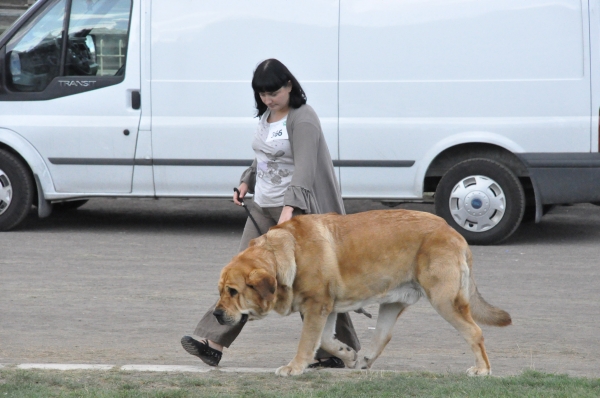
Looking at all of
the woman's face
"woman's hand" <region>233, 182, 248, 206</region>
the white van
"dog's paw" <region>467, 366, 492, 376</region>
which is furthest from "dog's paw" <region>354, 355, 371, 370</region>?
the white van

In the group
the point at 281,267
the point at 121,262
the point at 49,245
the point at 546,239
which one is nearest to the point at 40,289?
the point at 121,262

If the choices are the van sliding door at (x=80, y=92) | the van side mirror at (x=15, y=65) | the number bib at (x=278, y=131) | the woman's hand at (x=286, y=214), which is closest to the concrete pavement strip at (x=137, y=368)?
the woman's hand at (x=286, y=214)

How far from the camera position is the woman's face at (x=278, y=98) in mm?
4828

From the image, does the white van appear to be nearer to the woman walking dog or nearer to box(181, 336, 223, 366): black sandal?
the woman walking dog

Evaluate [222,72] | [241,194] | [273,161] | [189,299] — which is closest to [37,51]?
[222,72]

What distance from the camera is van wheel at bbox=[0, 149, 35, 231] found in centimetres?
937

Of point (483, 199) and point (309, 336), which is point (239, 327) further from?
point (483, 199)

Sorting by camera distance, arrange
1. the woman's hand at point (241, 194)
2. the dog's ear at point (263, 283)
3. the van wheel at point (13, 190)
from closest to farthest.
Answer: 1. the dog's ear at point (263, 283)
2. the woman's hand at point (241, 194)
3. the van wheel at point (13, 190)

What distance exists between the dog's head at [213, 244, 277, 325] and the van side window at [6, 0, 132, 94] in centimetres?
518

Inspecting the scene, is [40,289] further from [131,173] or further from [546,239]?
[546,239]

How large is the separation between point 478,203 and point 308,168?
464 centimetres

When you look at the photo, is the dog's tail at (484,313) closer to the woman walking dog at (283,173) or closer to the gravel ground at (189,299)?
the gravel ground at (189,299)

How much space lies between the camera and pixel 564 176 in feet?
29.1

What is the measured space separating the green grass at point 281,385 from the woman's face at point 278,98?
4.54ft
